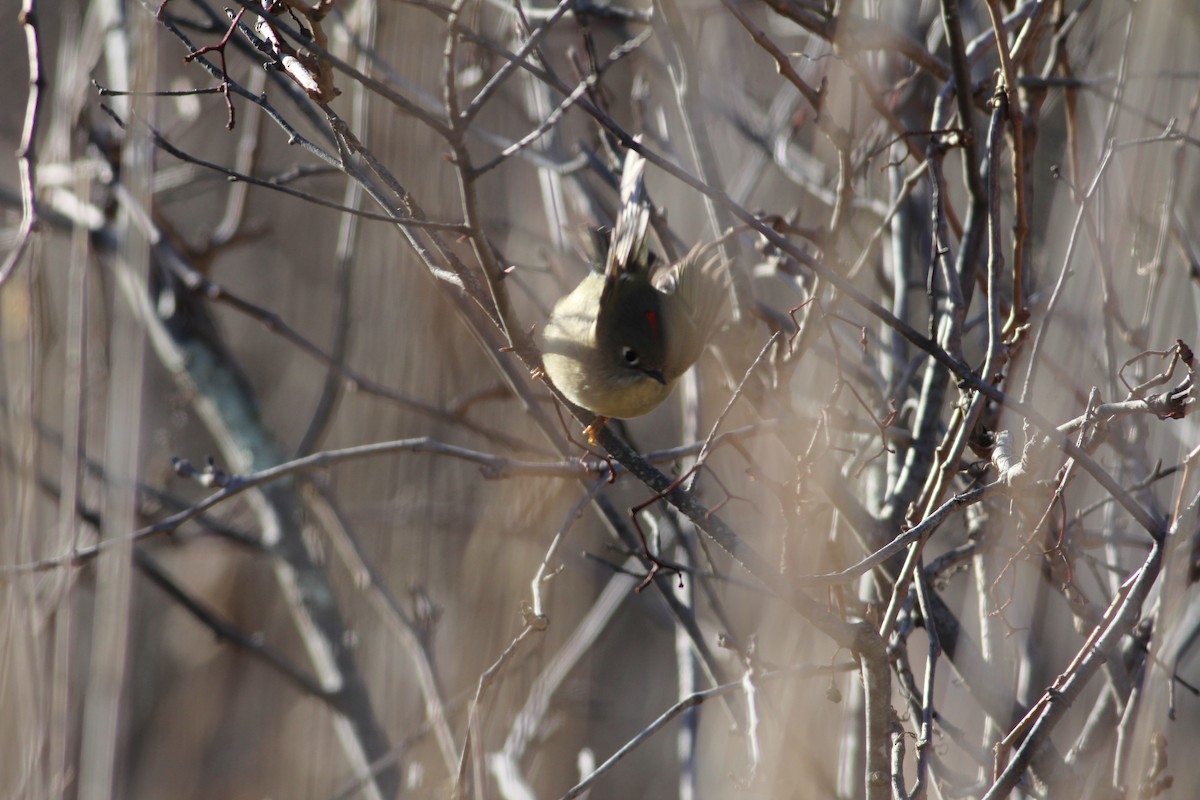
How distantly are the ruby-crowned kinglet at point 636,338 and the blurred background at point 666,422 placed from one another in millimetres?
116

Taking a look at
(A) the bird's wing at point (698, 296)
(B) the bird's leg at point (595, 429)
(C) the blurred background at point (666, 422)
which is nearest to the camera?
(C) the blurred background at point (666, 422)

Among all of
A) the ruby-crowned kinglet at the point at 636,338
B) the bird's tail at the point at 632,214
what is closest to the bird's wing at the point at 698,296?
the ruby-crowned kinglet at the point at 636,338

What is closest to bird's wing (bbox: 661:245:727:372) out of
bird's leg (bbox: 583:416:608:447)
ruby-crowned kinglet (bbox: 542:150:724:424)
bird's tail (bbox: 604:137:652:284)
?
ruby-crowned kinglet (bbox: 542:150:724:424)

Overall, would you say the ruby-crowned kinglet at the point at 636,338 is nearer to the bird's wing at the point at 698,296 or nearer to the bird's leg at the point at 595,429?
the bird's wing at the point at 698,296

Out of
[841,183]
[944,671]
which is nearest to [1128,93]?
[841,183]

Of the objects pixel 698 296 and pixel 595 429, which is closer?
pixel 595 429

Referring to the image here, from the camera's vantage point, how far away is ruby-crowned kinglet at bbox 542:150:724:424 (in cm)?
193

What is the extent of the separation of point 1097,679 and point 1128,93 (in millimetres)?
1228

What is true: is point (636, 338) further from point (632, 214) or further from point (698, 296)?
point (632, 214)

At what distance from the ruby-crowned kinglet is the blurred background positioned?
0.12m

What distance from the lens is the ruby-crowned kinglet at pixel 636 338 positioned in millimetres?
1932

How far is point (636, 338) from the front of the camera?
1983 mm

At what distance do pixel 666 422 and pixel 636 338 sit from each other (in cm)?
216

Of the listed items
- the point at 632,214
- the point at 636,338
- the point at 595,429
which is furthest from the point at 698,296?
the point at 632,214
